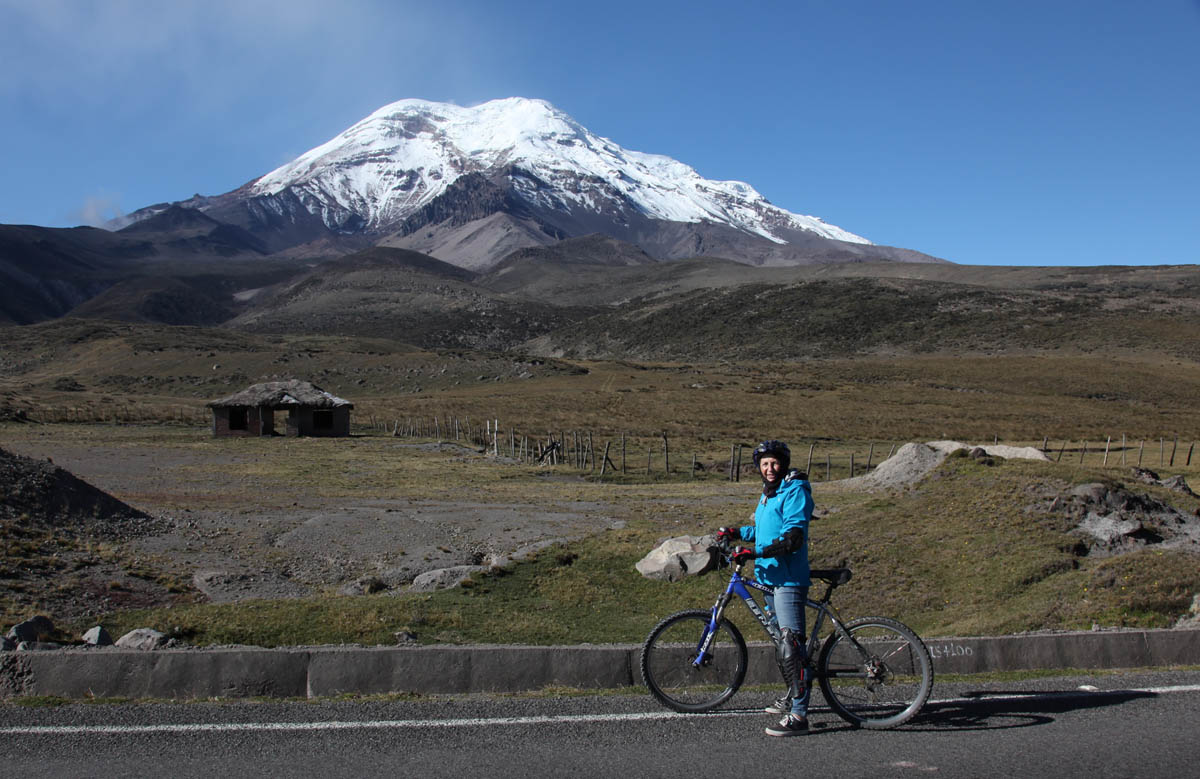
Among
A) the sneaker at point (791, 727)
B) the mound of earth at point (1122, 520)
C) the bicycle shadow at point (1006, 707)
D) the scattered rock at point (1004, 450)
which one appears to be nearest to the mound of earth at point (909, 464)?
the scattered rock at point (1004, 450)

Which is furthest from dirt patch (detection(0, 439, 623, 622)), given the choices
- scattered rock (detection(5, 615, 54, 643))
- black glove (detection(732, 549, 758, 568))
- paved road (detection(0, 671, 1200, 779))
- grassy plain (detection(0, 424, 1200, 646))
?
black glove (detection(732, 549, 758, 568))

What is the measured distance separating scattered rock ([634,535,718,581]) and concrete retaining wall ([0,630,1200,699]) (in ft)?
18.9

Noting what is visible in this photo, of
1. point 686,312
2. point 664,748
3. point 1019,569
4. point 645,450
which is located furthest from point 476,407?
point 686,312

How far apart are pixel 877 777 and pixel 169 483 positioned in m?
26.2

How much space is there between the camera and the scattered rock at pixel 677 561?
1333cm

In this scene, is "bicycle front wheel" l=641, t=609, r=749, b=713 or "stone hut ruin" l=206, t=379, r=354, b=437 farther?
"stone hut ruin" l=206, t=379, r=354, b=437

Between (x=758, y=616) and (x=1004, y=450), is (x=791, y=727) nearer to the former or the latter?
(x=758, y=616)

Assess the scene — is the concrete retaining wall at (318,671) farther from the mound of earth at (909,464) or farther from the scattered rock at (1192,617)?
the mound of earth at (909,464)

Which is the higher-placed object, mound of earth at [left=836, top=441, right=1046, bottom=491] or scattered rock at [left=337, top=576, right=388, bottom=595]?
mound of earth at [left=836, top=441, right=1046, bottom=491]

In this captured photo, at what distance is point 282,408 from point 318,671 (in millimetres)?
47920

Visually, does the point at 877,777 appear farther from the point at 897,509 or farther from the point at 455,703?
the point at 897,509

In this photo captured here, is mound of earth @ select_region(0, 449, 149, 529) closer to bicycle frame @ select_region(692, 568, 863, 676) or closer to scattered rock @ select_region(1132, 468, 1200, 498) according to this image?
bicycle frame @ select_region(692, 568, 863, 676)

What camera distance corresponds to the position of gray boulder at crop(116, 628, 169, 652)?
926 centimetres

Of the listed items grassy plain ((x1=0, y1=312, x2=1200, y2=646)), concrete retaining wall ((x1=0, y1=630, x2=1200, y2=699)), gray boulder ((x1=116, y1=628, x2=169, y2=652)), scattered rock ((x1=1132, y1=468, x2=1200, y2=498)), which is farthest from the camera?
scattered rock ((x1=1132, y1=468, x2=1200, y2=498))
